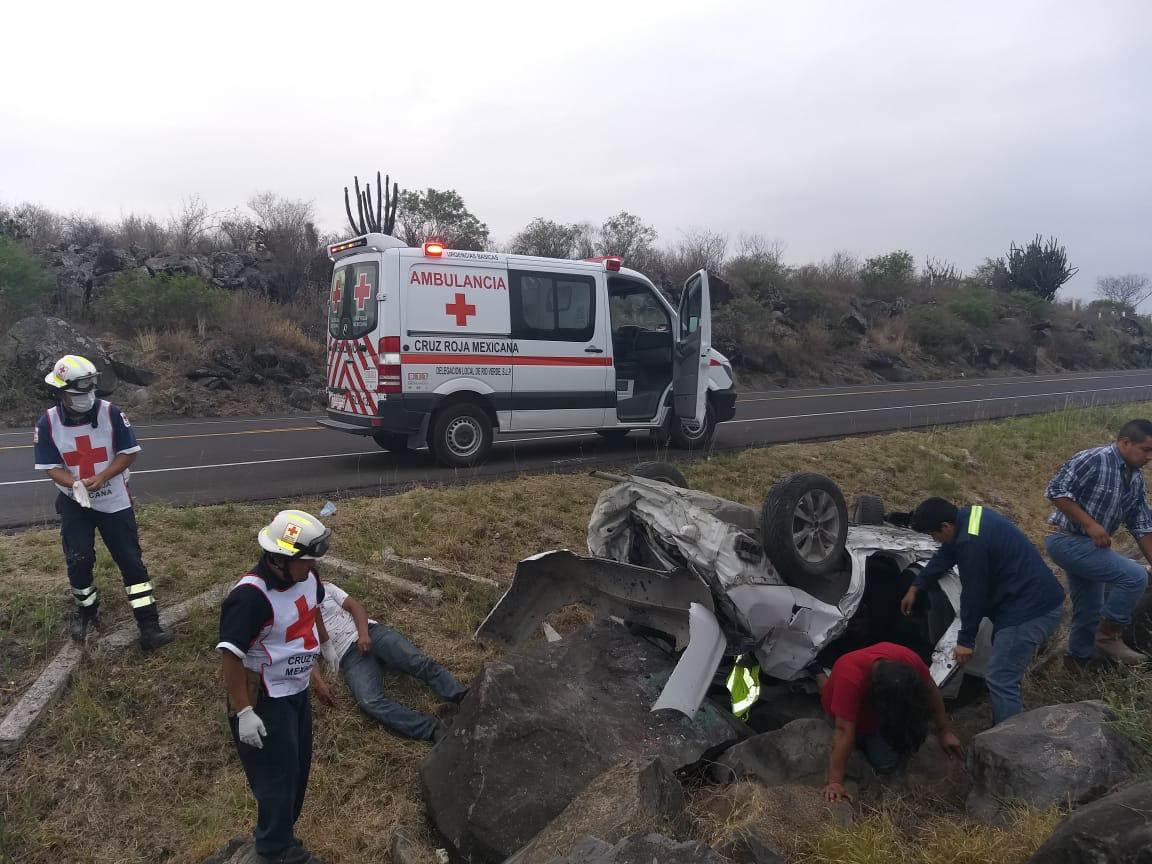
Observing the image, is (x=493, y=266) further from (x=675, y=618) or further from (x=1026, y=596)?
(x=1026, y=596)

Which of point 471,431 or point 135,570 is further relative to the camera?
point 471,431

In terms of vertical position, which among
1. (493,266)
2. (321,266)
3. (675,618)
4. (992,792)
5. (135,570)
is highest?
(321,266)

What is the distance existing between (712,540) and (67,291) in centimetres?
1884

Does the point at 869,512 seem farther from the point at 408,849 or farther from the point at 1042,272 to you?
the point at 1042,272

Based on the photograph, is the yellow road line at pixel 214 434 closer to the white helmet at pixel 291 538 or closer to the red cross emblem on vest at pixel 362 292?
the red cross emblem on vest at pixel 362 292

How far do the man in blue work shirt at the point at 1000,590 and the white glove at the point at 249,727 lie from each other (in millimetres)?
3275

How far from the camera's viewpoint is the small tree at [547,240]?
30.8 metres

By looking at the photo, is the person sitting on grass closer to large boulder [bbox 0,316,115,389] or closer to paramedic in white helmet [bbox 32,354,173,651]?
paramedic in white helmet [bbox 32,354,173,651]

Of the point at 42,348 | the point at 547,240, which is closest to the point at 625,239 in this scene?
the point at 547,240

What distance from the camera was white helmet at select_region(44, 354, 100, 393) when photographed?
4293 millimetres

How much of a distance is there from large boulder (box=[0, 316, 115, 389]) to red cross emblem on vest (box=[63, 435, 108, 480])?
39.2 ft

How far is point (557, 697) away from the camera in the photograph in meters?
4.20

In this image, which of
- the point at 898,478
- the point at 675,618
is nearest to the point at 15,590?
the point at 675,618

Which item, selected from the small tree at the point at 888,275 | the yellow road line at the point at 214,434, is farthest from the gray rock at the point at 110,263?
the small tree at the point at 888,275
